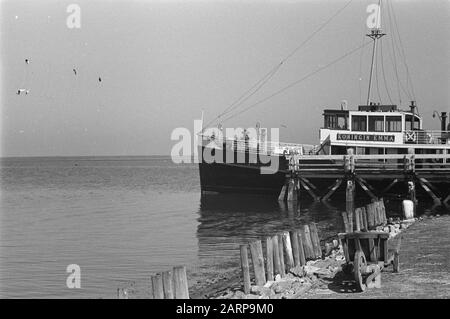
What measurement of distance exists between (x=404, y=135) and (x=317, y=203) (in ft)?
24.0

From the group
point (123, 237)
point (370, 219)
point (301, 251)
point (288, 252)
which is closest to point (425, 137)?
point (370, 219)

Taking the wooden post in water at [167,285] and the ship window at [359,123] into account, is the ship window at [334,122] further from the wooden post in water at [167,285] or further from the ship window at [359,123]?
the wooden post in water at [167,285]

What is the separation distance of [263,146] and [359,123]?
647cm

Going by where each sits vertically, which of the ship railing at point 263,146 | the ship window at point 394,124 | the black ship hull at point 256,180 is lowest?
the black ship hull at point 256,180

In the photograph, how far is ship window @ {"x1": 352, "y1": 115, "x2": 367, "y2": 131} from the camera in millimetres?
42344

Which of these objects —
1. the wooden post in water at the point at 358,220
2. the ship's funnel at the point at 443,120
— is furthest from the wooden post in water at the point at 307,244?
the ship's funnel at the point at 443,120

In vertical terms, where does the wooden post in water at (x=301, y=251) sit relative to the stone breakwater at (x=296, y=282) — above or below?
above

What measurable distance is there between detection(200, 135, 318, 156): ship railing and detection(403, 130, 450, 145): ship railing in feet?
19.8

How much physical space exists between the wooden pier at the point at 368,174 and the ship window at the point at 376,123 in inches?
96.6

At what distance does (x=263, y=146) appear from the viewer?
4300 cm

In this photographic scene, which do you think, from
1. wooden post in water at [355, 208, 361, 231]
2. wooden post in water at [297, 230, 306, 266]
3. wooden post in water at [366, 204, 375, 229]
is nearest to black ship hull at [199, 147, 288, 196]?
wooden post in water at [366, 204, 375, 229]

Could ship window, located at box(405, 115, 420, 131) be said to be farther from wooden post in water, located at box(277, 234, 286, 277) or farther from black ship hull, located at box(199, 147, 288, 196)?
wooden post in water, located at box(277, 234, 286, 277)

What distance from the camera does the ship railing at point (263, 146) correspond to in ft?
140
